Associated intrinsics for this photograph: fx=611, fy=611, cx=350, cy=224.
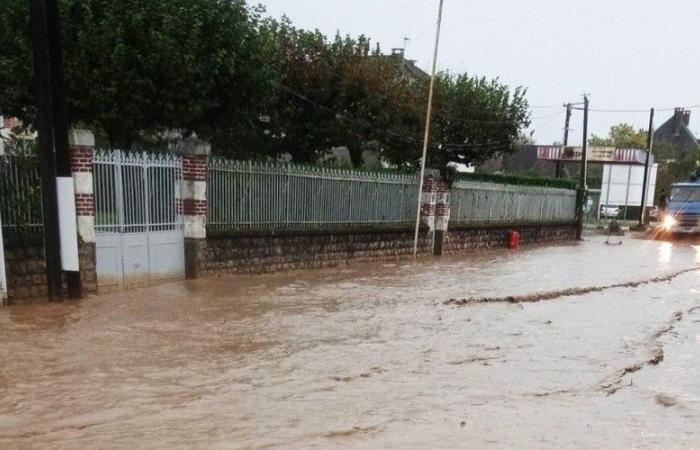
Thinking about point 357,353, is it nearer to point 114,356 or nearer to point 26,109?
point 114,356

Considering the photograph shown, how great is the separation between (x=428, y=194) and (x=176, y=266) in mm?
8665

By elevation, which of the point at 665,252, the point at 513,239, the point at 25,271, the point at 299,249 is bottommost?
the point at 665,252

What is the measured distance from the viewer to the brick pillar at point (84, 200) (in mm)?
8602

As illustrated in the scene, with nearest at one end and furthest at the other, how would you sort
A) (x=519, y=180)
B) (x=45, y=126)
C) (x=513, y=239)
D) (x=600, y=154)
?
(x=45, y=126)
(x=513, y=239)
(x=519, y=180)
(x=600, y=154)

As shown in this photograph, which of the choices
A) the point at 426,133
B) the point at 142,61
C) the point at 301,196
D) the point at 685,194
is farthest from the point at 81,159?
the point at 685,194

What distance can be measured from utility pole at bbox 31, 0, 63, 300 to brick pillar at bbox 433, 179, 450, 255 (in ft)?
37.8

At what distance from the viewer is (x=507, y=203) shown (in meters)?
22.5

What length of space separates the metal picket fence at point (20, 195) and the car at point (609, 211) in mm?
34652

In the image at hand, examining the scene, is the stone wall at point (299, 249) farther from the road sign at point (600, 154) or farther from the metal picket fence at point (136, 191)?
the road sign at point (600, 154)

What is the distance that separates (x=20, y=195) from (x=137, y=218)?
1874mm

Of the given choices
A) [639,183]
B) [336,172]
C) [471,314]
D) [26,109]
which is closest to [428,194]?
[336,172]

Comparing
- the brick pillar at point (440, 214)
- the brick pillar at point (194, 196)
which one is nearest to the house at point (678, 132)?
the brick pillar at point (440, 214)

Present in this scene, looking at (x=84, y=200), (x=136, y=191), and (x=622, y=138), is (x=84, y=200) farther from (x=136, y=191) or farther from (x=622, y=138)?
(x=622, y=138)

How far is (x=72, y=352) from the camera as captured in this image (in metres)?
6.31
